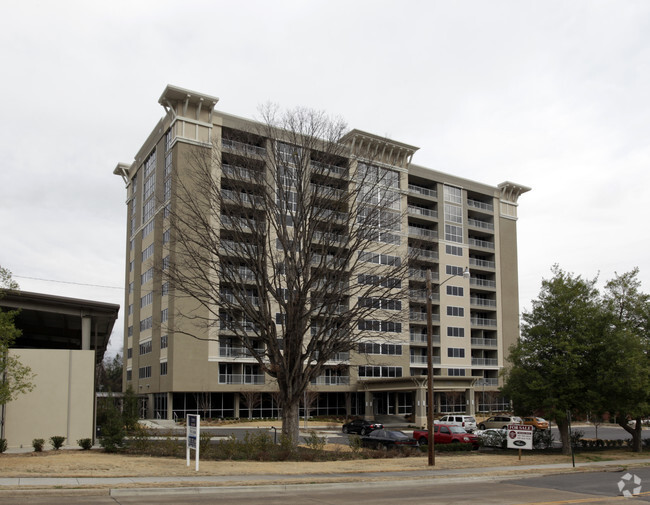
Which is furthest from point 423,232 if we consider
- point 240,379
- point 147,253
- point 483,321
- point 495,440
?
point 495,440

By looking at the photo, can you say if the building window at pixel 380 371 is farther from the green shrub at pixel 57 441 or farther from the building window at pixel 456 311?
the green shrub at pixel 57 441

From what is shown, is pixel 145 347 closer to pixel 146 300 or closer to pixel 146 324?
pixel 146 324

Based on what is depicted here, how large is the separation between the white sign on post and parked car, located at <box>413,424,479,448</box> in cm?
566

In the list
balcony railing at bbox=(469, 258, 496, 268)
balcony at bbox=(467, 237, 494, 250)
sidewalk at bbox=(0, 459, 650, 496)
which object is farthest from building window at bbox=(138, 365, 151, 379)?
sidewalk at bbox=(0, 459, 650, 496)

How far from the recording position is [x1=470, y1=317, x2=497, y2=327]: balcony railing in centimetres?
8312

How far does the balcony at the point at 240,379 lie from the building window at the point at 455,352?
27068 millimetres

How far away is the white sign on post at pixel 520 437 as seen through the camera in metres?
28.3

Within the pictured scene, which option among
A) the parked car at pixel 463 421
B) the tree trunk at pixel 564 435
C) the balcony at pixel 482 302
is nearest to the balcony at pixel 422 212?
the balcony at pixel 482 302

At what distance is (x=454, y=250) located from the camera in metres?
82.1

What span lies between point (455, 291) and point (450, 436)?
46894 mm

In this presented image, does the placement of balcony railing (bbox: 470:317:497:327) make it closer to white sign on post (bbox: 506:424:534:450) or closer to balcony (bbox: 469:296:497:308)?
balcony (bbox: 469:296:497:308)

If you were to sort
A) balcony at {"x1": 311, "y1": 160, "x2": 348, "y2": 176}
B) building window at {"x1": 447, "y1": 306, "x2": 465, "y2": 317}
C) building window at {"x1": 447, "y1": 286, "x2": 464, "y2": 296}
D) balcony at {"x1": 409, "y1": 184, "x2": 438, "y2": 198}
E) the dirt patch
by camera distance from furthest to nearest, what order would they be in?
building window at {"x1": 447, "y1": 286, "x2": 464, "y2": 296}, building window at {"x1": 447, "y1": 306, "x2": 465, "y2": 317}, balcony at {"x1": 409, "y1": 184, "x2": 438, "y2": 198}, balcony at {"x1": 311, "y1": 160, "x2": 348, "y2": 176}, the dirt patch

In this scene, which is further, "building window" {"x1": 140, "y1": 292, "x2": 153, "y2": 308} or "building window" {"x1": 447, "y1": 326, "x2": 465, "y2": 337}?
"building window" {"x1": 447, "y1": 326, "x2": 465, "y2": 337}

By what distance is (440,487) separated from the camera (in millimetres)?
19562
